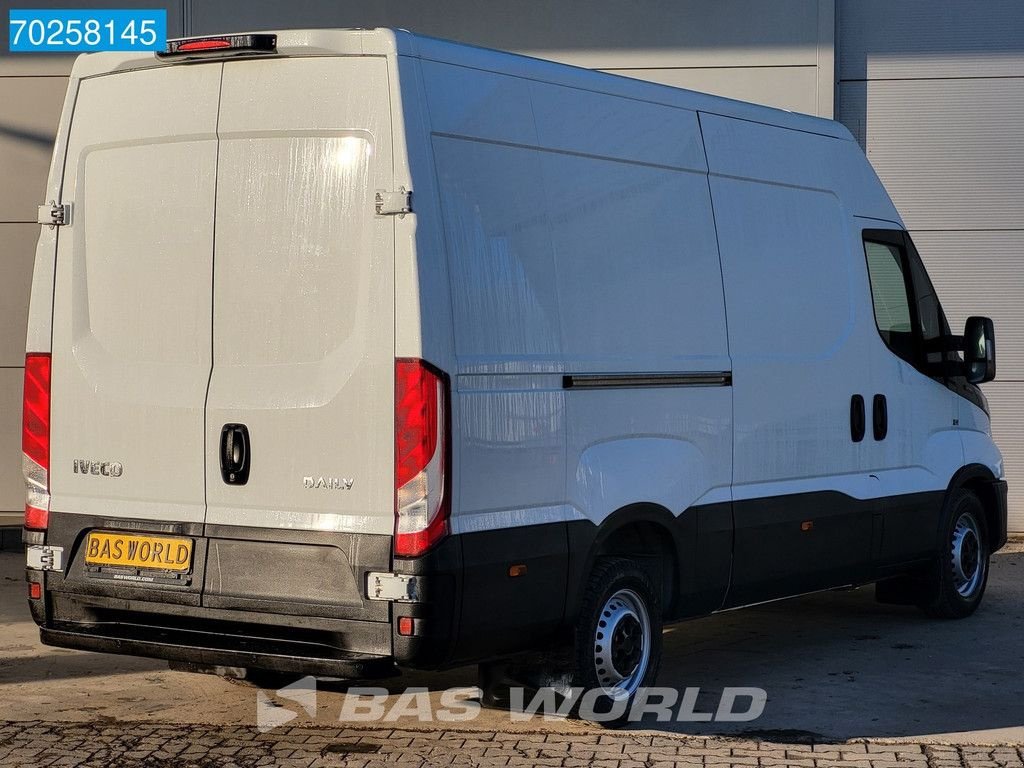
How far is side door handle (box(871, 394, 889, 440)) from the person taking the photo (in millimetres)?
8258

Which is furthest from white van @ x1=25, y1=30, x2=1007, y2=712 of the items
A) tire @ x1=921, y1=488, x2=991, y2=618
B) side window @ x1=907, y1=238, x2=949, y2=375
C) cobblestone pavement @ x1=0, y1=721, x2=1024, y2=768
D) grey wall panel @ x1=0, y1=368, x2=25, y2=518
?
grey wall panel @ x1=0, y1=368, x2=25, y2=518

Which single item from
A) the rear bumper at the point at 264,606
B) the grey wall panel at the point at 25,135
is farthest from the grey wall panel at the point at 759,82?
the rear bumper at the point at 264,606

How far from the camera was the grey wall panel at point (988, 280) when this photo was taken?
13086mm

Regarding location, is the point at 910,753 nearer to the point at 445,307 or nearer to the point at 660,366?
the point at 660,366

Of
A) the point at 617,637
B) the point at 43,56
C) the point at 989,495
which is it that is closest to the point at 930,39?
the point at 989,495

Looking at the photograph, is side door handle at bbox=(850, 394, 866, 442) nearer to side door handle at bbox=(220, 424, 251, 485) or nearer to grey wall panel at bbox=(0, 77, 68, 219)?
side door handle at bbox=(220, 424, 251, 485)

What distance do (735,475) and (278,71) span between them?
108 inches

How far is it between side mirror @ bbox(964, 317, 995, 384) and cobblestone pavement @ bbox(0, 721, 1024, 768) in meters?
2.91

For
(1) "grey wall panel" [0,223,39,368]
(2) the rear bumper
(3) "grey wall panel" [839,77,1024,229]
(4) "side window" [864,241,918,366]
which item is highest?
(3) "grey wall panel" [839,77,1024,229]

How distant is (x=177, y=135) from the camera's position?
6.18 metres

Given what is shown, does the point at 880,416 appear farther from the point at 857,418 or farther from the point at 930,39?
the point at 930,39

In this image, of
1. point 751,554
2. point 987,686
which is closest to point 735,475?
point 751,554

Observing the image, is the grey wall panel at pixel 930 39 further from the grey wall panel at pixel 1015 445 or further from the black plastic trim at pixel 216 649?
the black plastic trim at pixel 216 649

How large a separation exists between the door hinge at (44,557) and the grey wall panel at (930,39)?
344 inches
